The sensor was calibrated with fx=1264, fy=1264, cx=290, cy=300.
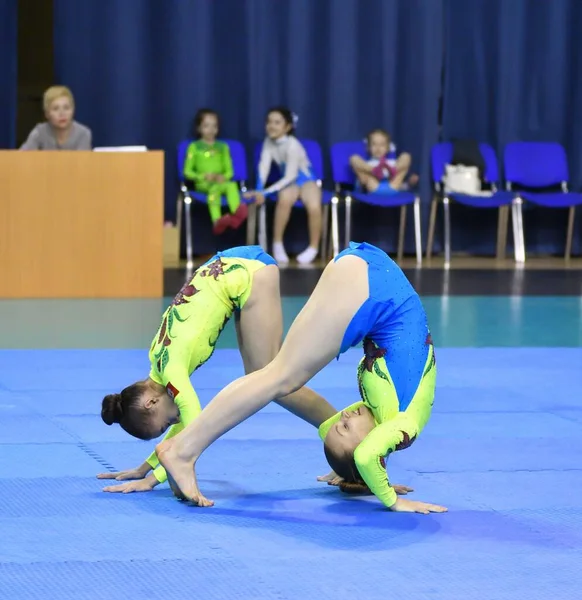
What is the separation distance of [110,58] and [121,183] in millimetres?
3339

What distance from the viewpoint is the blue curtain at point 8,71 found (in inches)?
451

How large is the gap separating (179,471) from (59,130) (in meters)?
5.91

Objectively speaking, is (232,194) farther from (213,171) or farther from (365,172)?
(365,172)

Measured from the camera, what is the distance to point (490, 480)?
4.02 m

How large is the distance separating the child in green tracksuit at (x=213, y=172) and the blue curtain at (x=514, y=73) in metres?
2.34

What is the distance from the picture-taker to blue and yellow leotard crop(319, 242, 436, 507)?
11.7ft

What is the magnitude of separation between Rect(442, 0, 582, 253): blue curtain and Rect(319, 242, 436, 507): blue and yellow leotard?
28.9 ft

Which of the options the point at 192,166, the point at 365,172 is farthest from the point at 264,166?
the point at 365,172

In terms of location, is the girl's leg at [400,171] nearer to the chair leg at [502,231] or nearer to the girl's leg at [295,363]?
the chair leg at [502,231]

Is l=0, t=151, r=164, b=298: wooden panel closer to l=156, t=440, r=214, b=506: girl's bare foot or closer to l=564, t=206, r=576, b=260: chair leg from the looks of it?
l=564, t=206, r=576, b=260: chair leg

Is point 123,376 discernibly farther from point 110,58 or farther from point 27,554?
point 110,58

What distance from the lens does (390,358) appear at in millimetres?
3664

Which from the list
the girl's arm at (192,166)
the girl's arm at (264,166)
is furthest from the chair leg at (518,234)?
the girl's arm at (192,166)

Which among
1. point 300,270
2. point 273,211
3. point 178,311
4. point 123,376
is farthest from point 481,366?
point 273,211
